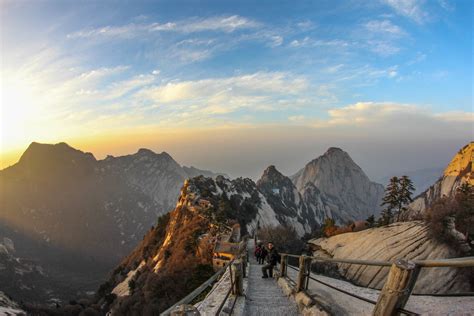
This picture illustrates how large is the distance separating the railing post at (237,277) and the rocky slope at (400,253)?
19245mm

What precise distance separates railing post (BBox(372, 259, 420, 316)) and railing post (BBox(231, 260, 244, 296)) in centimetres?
747

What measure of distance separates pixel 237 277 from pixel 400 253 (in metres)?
25.4

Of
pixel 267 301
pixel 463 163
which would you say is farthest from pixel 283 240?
pixel 267 301

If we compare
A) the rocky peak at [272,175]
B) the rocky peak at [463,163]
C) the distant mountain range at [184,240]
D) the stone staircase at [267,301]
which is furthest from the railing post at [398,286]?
the rocky peak at [272,175]

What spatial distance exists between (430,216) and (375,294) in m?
26.0

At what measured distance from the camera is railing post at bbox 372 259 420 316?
14.5 ft

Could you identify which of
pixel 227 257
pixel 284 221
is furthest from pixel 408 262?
pixel 284 221

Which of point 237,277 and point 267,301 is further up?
point 237,277

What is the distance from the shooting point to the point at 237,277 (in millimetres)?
12094

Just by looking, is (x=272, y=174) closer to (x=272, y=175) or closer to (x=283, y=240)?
(x=272, y=175)

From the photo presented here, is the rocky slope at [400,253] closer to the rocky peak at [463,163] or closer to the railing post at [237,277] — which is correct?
the railing post at [237,277]

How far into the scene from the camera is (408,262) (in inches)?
175

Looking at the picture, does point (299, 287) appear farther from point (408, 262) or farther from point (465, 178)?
point (465, 178)

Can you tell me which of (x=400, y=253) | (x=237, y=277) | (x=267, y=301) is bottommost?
(x=400, y=253)
